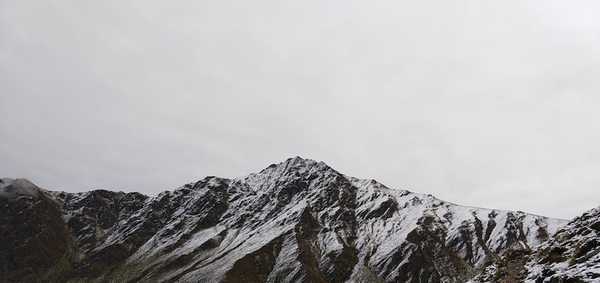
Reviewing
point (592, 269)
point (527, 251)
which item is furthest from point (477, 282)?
point (592, 269)

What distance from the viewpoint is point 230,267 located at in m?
200

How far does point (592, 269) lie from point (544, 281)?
11.0 feet

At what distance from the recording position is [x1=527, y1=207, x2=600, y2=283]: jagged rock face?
22.3 m

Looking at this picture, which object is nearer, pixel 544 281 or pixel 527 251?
pixel 544 281

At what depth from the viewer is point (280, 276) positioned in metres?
199

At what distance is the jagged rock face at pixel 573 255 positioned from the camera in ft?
73.1

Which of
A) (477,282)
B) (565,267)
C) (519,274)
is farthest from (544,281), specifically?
(477,282)

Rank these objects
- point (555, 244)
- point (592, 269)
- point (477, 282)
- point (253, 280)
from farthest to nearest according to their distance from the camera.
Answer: point (253, 280) → point (477, 282) → point (555, 244) → point (592, 269)

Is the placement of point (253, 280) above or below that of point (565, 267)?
above

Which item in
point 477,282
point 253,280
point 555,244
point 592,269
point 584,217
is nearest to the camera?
point 592,269

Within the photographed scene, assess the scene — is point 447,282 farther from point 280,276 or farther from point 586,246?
point 586,246

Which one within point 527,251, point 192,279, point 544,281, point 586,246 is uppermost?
point 192,279

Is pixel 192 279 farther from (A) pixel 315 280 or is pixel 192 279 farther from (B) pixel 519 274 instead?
(B) pixel 519 274

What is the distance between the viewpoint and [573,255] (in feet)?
85.0
